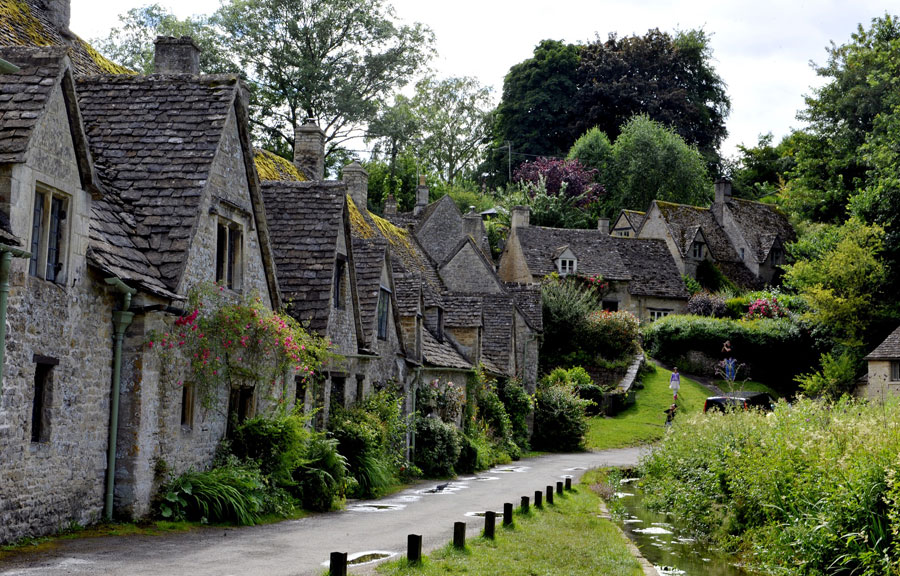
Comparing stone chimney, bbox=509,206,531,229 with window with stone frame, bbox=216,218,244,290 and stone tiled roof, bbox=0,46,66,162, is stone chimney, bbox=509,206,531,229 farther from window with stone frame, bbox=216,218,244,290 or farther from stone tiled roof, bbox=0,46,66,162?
stone tiled roof, bbox=0,46,66,162

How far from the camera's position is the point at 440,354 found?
32.1 meters

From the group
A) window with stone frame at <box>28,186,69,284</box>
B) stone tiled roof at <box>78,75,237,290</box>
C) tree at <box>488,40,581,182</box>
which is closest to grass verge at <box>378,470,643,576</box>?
window with stone frame at <box>28,186,69,284</box>

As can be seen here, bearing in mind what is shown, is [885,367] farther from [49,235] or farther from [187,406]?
[49,235]

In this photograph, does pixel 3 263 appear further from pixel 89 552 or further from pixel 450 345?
pixel 450 345

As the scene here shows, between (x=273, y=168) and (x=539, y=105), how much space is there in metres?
61.2

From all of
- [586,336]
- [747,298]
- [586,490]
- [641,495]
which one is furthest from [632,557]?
[747,298]

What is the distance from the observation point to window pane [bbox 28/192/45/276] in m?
12.7

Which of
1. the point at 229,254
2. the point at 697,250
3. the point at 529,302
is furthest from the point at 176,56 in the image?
the point at 697,250

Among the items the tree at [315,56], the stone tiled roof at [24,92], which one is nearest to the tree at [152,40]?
the tree at [315,56]

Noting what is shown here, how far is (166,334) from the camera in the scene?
15203 millimetres

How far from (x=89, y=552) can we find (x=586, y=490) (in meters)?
14.4

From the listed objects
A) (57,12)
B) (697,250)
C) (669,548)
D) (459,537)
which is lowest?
(669,548)

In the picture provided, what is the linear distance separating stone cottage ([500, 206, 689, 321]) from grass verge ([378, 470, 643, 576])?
146 feet

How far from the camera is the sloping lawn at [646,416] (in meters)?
40.9
